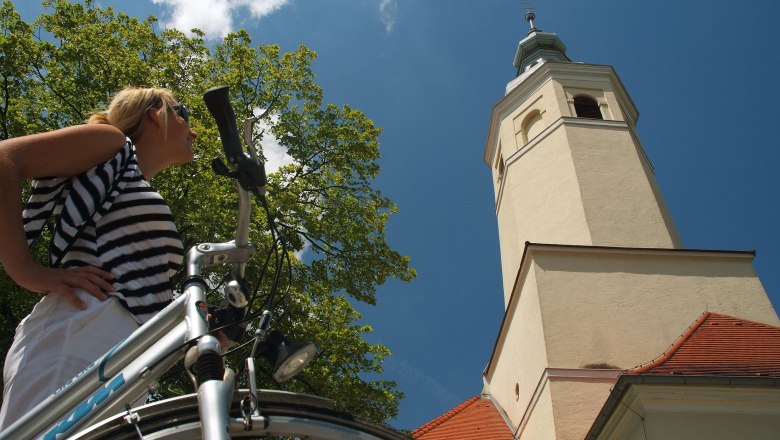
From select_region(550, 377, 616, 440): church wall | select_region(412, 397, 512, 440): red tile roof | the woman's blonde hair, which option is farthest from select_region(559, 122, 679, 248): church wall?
the woman's blonde hair

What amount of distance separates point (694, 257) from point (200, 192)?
9833 millimetres

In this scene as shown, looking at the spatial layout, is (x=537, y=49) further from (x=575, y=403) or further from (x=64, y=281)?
(x=64, y=281)

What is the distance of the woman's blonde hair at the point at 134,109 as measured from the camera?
9.26ft

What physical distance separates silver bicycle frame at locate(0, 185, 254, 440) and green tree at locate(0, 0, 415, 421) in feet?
19.8

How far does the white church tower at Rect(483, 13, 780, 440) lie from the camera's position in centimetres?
1252

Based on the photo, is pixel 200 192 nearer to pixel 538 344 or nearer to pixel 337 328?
pixel 337 328

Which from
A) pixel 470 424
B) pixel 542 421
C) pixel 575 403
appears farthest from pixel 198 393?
pixel 470 424

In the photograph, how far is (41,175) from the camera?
7.81ft

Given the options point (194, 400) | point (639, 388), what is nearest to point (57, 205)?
point (194, 400)

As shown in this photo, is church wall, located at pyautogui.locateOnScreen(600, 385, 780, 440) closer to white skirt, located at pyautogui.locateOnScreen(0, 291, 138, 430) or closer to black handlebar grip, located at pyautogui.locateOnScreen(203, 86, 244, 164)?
white skirt, located at pyautogui.locateOnScreen(0, 291, 138, 430)

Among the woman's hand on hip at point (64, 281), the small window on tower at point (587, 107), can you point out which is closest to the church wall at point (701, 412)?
the woman's hand on hip at point (64, 281)

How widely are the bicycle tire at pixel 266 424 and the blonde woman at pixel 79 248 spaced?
607mm

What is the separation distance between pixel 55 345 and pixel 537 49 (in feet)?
86.9

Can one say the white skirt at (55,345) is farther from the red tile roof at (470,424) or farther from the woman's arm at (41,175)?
the red tile roof at (470,424)
